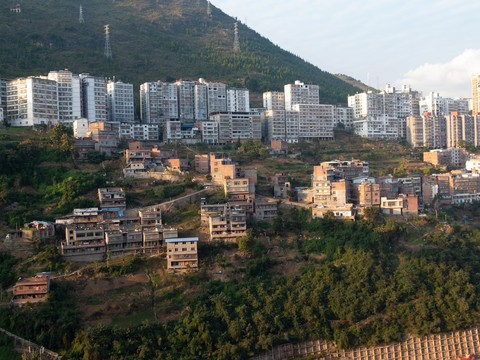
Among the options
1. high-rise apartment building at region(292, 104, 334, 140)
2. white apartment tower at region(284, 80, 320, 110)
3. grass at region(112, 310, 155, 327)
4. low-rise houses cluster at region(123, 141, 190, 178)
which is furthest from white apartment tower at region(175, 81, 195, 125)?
grass at region(112, 310, 155, 327)

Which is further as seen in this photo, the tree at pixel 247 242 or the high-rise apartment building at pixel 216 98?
the high-rise apartment building at pixel 216 98

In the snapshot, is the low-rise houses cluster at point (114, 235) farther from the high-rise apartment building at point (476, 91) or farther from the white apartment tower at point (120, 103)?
the high-rise apartment building at point (476, 91)

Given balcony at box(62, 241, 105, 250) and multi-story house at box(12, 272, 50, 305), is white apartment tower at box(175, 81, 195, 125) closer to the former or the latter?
balcony at box(62, 241, 105, 250)

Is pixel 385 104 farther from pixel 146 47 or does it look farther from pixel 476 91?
pixel 146 47

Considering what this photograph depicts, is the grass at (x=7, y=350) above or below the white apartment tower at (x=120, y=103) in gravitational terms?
below

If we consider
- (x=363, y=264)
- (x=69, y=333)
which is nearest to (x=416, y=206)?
(x=363, y=264)

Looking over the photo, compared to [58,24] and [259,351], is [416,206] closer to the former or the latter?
[259,351]

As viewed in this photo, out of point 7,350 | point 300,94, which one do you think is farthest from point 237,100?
point 7,350

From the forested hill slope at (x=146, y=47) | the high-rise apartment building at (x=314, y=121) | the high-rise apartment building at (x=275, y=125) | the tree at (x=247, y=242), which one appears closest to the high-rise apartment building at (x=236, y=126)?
the high-rise apartment building at (x=275, y=125)
